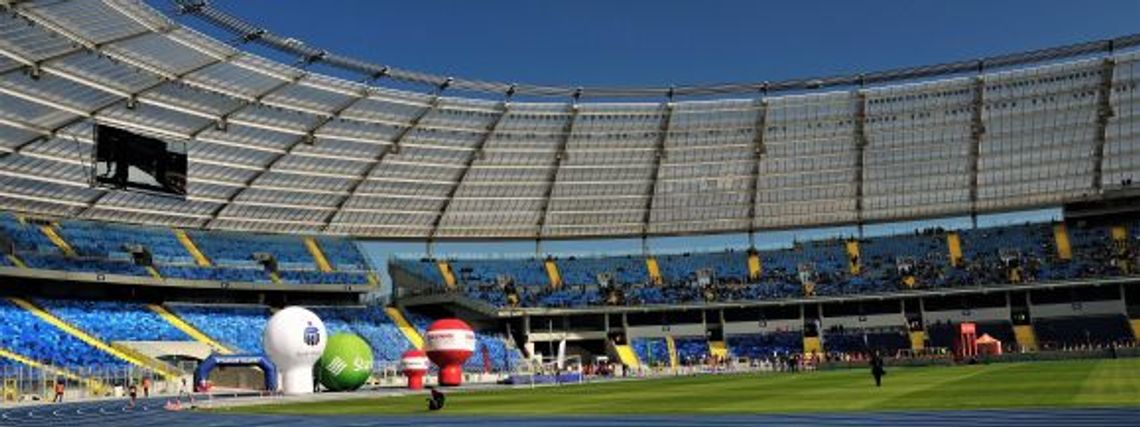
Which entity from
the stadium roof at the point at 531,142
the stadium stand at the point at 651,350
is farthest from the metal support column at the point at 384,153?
the stadium stand at the point at 651,350

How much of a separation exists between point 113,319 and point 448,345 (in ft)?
82.5

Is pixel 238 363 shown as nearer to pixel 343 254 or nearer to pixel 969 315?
pixel 343 254

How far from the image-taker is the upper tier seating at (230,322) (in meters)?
69.1

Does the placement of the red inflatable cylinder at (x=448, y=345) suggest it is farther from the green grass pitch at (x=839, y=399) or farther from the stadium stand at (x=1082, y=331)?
the stadium stand at (x=1082, y=331)

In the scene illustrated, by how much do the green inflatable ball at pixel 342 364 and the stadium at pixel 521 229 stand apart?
259 millimetres

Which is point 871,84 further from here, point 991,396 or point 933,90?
point 991,396

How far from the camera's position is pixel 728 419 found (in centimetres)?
2297

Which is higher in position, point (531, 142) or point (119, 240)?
point (531, 142)

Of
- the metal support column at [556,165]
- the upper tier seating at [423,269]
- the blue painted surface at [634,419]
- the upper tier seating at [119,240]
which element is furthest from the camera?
the upper tier seating at [423,269]

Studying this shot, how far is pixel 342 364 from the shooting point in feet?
165

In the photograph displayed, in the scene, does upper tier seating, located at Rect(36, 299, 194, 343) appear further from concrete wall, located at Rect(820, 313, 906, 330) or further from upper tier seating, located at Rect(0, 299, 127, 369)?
concrete wall, located at Rect(820, 313, 906, 330)

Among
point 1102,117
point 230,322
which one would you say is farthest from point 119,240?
point 1102,117

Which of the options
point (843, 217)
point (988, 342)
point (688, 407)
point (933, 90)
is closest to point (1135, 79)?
point (933, 90)

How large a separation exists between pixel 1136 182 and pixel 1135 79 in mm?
15991
